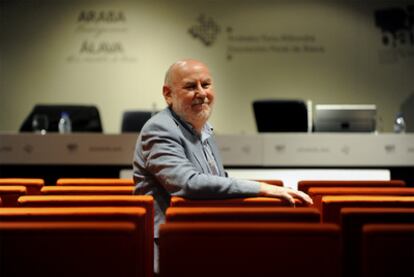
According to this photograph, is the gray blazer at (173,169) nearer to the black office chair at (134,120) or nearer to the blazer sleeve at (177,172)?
the blazer sleeve at (177,172)

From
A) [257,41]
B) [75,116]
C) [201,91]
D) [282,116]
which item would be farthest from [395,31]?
[201,91]

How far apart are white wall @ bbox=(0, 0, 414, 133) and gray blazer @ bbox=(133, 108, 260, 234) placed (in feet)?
17.4

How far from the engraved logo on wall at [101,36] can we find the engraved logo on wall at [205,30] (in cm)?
99

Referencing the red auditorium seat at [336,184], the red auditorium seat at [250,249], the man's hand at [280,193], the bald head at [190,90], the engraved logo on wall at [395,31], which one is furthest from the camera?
the engraved logo on wall at [395,31]

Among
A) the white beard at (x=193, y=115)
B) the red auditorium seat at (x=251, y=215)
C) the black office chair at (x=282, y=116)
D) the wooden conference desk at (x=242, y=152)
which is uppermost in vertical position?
the white beard at (x=193, y=115)

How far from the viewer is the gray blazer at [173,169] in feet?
6.52

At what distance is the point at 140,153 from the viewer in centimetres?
232

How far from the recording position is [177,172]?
2.03 meters

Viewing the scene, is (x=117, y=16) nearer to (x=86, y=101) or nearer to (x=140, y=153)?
(x=86, y=101)

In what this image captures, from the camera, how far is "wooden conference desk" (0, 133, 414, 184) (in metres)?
4.52

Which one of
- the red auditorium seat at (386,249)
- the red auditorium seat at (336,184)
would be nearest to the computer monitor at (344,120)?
the red auditorium seat at (336,184)

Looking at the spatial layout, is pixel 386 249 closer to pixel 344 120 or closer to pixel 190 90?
A: pixel 190 90

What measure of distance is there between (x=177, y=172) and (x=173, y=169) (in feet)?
0.09

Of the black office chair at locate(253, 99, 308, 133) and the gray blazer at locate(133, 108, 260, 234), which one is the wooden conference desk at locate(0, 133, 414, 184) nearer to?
the black office chair at locate(253, 99, 308, 133)
